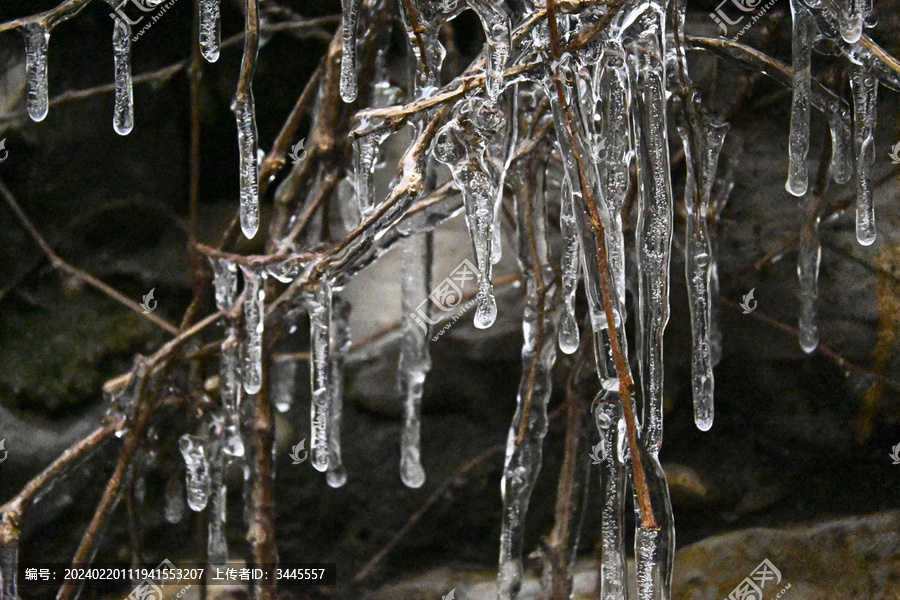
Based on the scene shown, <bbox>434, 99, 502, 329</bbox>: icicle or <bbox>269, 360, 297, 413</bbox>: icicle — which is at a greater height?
<bbox>434, 99, 502, 329</bbox>: icicle

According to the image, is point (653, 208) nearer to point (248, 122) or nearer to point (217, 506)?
point (248, 122)

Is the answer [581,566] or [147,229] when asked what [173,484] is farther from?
[581,566]

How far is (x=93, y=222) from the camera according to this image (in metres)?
1.72

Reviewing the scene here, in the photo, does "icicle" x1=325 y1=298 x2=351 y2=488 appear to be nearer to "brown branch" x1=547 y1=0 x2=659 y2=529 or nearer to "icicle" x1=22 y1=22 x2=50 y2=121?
"icicle" x1=22 y1=22 x2=50 y2=121

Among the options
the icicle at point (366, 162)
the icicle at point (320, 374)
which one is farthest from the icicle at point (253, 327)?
the icicle at point (366, 162)

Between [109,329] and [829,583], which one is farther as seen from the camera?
[109,329]

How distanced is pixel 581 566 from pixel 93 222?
1.24 meters

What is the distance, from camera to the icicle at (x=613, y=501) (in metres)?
0.97

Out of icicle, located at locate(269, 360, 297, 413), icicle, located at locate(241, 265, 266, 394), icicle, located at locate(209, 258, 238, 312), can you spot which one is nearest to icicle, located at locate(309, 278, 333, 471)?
icicle, located at locate(241, 265, 266, 394)

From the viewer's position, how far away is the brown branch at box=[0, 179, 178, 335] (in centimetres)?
168

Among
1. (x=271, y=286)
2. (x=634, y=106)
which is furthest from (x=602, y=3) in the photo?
(x=271, y=286)

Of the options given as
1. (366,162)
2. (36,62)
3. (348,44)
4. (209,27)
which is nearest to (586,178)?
(366,162)

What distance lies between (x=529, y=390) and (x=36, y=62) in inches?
32.4

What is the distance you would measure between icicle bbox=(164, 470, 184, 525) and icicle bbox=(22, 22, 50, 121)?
32.3 inches
